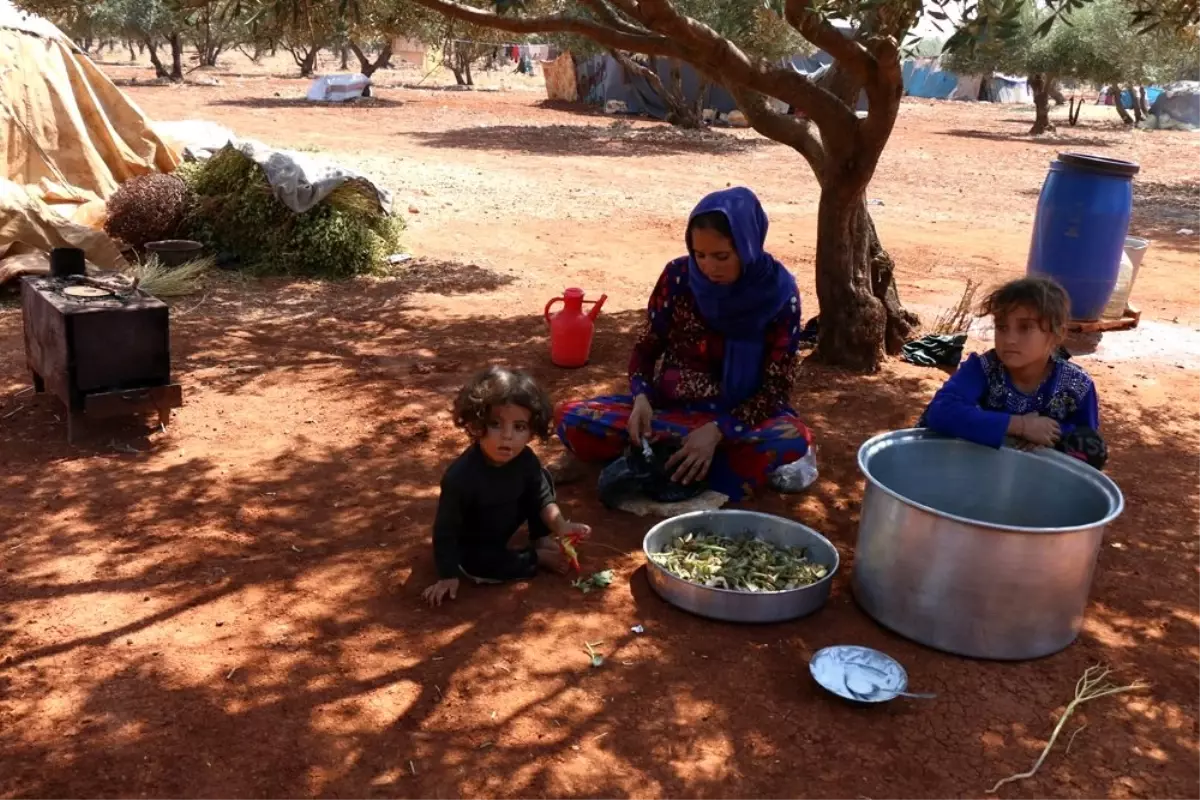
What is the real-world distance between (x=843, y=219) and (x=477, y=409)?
284cm

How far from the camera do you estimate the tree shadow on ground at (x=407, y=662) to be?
2326 mm

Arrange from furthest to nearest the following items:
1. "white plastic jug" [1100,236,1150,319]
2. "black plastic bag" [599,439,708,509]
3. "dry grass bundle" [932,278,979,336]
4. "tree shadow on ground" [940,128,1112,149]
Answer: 1. "tree shadow on ground" [940,128,1112,149]
2. "white plastic jug" [1100,236,1150,319]
3. "dry grass bundle" [932,278,979,336]
4. "black plastic bag" [599,439,708,509]

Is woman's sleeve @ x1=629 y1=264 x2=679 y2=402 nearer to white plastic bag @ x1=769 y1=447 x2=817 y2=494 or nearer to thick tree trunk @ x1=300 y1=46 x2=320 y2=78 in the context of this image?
white plastic bag @ x1=769 y1=447 x2=817 y2=494

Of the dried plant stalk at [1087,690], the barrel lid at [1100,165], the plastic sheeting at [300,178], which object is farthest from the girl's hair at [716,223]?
the plastic sheeting at [300,178]

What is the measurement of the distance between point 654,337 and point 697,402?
29cm

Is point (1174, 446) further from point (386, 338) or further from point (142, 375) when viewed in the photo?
point (142, 375)

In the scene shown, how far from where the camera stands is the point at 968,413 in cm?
306

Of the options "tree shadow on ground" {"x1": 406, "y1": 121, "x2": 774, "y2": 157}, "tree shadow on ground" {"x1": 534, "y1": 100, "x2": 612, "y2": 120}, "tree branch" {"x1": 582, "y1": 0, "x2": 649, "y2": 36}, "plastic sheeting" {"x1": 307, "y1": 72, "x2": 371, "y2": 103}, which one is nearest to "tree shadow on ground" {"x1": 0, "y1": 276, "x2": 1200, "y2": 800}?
"tree branch" {"x1": 582, "y1": 0, "x2": 649, "y2": 36}

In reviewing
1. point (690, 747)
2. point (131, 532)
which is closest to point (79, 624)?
point (131, 532)

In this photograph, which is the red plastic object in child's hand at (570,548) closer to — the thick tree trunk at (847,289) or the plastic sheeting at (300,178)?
the thick tree trunk at (847,289)

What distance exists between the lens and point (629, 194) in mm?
12305

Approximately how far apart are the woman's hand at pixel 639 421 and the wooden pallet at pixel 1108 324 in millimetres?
3900

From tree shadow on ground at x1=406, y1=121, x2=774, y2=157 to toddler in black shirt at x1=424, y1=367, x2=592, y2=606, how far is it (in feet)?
45.5

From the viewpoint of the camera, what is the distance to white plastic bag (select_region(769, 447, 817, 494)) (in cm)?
391
